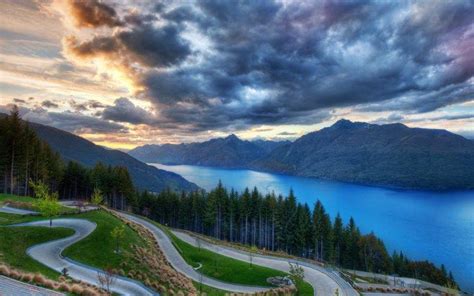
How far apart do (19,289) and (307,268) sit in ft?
144

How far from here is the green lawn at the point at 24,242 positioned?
88.8ft

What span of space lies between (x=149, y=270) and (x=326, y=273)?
3064cm

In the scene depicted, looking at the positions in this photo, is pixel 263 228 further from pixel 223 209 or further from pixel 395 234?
pixel 395 234

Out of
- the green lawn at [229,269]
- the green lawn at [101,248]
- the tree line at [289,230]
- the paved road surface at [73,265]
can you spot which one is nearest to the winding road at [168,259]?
the paved road surface at [73,265]

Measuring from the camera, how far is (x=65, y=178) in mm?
97812

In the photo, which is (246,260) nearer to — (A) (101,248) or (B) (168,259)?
(B) (168,259)

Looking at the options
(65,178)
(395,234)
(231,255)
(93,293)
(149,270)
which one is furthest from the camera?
(395,234)

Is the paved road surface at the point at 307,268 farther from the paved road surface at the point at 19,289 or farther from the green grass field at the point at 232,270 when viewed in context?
the paved road surface at the point at 19,289

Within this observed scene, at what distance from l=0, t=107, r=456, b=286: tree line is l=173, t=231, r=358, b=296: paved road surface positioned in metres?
29.1

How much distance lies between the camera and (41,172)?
81.6 metres

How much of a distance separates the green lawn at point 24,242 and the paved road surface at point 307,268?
30833mm

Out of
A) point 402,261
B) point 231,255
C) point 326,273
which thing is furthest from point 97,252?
point 402,261

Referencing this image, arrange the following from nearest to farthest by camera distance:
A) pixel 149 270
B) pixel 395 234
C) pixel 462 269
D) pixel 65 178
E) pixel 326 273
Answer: pixel 149 270 < pixel 326 273 < pixel 65 178 < pixel 462 269 < pixel 395 234

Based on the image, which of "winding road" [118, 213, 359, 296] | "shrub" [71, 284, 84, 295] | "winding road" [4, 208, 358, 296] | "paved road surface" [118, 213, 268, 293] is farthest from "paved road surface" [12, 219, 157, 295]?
"winding road" [118, 213, 359, 296]
